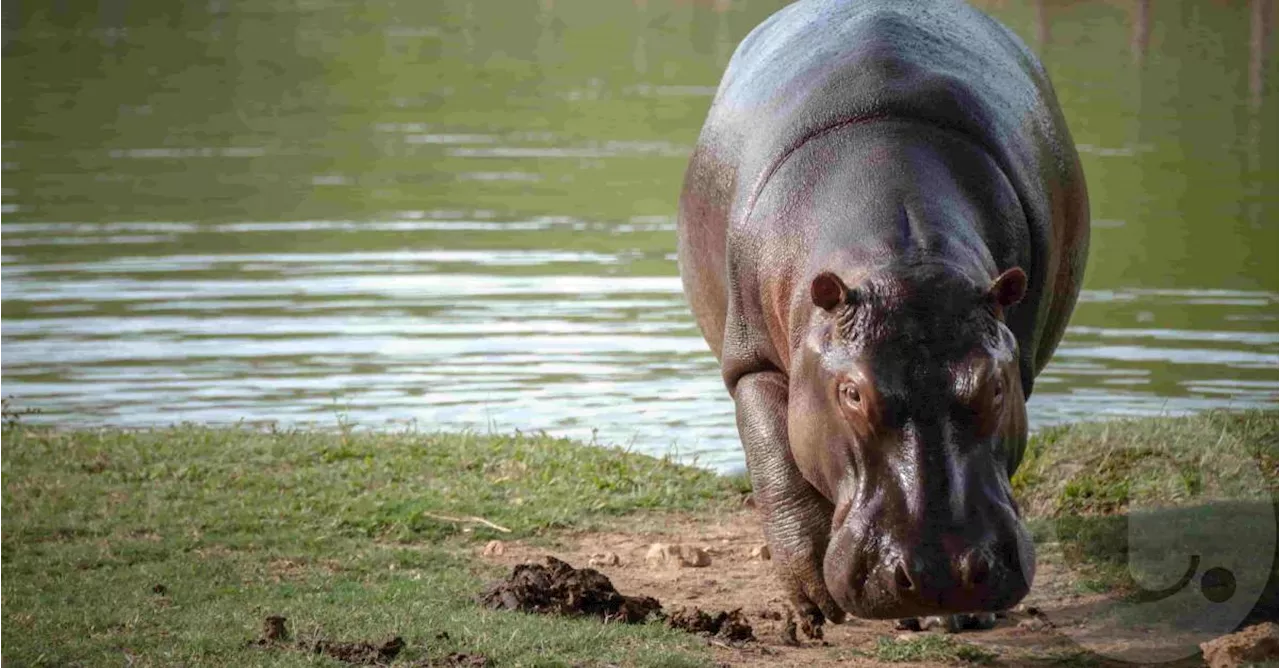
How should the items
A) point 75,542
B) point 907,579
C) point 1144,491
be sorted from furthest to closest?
1. point 1144,491
2. point 75,542
3. point 907,579

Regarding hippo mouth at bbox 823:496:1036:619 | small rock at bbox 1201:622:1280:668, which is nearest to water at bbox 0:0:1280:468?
small rock at bbox 1201:622:1280:668

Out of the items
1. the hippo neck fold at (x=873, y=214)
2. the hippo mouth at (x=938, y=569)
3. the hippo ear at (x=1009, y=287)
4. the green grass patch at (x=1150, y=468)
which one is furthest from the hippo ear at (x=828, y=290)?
the green grass patch at (x=1150, y=468)

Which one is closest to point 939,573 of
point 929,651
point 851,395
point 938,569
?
point 938,569

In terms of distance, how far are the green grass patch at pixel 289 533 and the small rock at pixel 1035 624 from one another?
1.08 m

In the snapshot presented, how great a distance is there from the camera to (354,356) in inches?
439

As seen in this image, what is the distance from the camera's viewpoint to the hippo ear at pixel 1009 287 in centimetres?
414

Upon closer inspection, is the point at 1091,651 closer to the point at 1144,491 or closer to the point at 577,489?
the point at 1144,491

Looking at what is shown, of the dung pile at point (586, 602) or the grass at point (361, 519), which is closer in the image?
the grass at point (361, 519)

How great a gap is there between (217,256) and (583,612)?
9.88 metres

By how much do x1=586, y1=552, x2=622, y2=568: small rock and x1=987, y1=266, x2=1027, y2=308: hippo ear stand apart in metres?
2.54

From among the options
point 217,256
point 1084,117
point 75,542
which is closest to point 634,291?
point 217,256

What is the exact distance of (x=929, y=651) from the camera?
209 inches

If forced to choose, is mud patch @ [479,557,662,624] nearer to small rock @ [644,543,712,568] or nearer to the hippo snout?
small rock @ [644,543,712,568]

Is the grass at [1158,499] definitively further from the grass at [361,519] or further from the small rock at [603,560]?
the small rock at [603,560]
